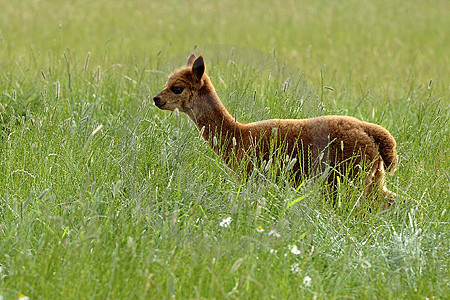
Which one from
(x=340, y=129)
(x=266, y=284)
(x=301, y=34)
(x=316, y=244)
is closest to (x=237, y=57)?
(x=340, y=129)

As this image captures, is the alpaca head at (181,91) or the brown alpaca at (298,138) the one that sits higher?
the alpaca head at (181,91)

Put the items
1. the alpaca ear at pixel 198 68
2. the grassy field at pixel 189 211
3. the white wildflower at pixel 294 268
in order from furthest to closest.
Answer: the alpaca ear at pixel 198 68, the white wildflower at pixel 294 268, the grassy field at pixel 189 211

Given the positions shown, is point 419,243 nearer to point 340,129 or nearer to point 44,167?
point 340,129

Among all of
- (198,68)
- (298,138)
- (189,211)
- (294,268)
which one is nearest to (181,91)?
(198,68)

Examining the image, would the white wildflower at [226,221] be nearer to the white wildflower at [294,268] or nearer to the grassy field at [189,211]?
the grassy field at [189,211]

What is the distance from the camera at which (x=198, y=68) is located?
463cm

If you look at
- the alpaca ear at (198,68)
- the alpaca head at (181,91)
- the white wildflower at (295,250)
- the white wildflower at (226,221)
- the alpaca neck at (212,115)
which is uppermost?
the alpaca ear at (198,68)

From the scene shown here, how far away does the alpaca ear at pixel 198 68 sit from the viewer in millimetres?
4562

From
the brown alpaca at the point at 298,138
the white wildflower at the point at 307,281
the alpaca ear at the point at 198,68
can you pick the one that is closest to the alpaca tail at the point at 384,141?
the brown alpaca at the point at 298,138

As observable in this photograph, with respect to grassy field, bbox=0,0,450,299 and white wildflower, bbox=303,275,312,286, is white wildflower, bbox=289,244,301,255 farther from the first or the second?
white wildflower, bbox=303,275,312,286

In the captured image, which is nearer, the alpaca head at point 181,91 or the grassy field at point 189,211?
the grassy field at point 189,211

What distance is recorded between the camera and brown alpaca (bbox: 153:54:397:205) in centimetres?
427

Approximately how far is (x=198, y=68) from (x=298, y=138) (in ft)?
3.07

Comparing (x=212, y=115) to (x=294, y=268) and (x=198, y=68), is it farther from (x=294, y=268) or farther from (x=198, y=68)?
(x=294, y=268)
